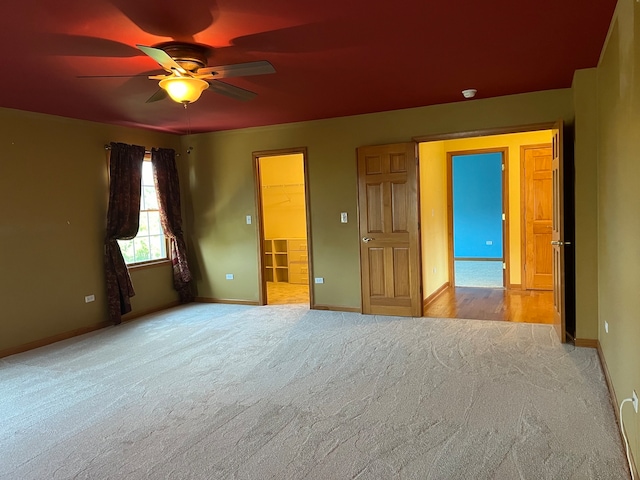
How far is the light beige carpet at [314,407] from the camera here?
95.0 inches

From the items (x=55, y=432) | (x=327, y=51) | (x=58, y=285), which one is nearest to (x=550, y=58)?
(x=327, y=51)

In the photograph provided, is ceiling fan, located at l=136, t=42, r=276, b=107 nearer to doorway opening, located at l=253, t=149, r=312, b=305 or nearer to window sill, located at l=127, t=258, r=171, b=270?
window sill, located at l=127, t=258, r=171, b=270

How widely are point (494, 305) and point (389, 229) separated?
1695mm

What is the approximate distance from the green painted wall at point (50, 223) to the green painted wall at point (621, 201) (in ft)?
16.2

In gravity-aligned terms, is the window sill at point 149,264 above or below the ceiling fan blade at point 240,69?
below

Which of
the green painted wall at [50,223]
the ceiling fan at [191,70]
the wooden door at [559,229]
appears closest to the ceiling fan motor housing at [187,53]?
the ceiling fan at [191,70]

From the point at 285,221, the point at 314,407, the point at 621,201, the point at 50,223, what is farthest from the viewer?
the point at 285,221

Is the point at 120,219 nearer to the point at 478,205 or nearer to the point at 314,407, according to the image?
the point at 314,407

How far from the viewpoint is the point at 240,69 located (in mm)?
2955

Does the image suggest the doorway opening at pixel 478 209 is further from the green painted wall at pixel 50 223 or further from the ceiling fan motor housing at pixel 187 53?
the ceiling fan motor housing at pixel 187 53

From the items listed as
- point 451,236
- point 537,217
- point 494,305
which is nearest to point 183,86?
point 494,305

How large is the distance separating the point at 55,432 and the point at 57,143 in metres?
3.21

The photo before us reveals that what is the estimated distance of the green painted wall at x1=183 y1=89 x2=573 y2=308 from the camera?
195 inches

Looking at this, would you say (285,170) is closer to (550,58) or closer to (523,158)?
(523,158)
